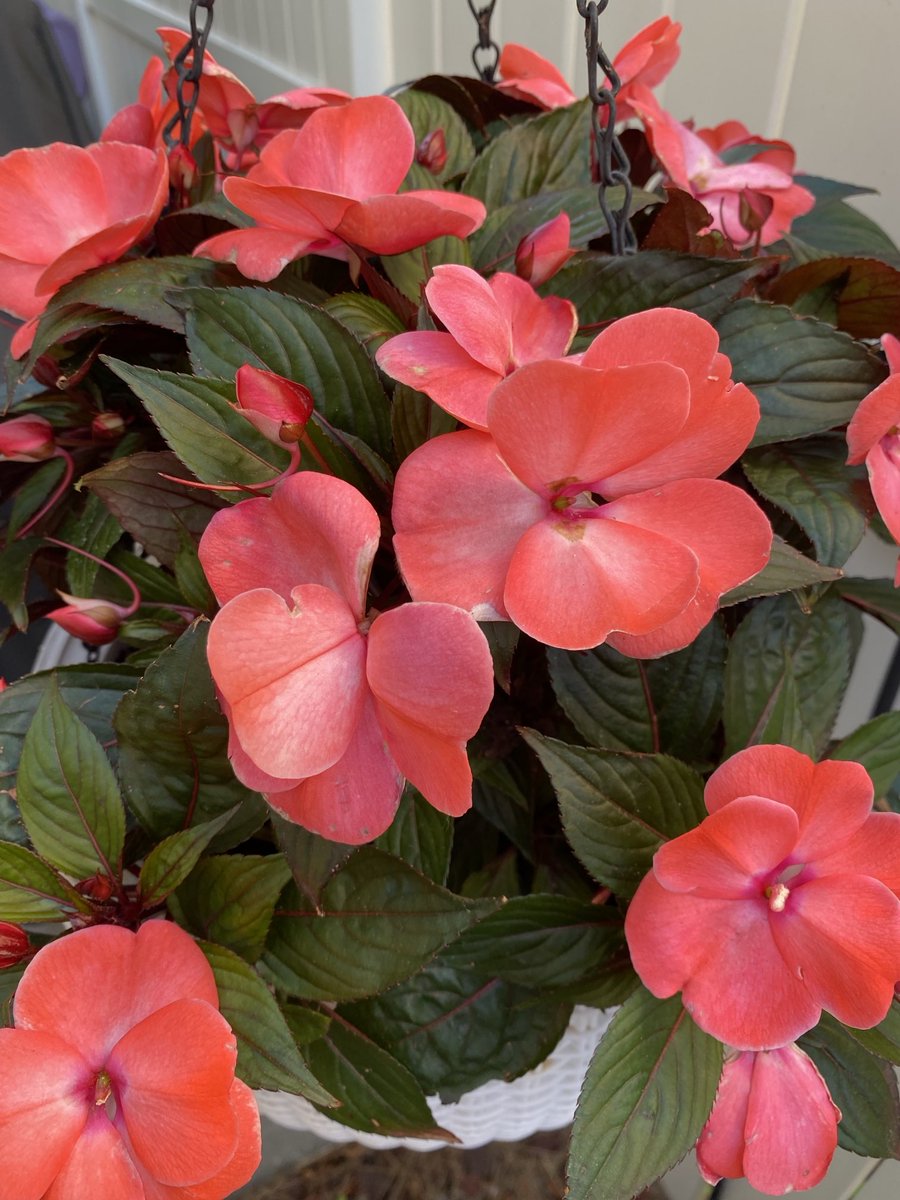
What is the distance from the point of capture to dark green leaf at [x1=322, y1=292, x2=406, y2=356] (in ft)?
1.53

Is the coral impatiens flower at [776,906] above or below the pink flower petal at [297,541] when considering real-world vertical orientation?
below

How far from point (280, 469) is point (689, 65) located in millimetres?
862

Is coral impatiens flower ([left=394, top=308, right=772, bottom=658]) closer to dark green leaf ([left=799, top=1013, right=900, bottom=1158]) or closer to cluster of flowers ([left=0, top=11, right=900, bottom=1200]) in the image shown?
cluster of flowers ([left=0, top=11, right=900, bottom=1200])

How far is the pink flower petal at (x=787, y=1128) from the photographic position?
0.41 m

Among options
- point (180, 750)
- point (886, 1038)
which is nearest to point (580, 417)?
point (180, 750)

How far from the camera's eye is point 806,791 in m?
0.39

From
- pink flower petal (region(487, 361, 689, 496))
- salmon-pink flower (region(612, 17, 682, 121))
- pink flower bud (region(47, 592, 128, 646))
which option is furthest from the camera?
salmon-pink flower (region(612, 17, 682, 121))

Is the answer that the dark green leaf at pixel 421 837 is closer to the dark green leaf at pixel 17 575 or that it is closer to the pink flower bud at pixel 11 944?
the pink flower bud at pixel 11 944

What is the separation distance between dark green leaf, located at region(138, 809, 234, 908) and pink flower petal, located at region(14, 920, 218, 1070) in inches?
1.6

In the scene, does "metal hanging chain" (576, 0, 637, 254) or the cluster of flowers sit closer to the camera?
the cluster of flowers

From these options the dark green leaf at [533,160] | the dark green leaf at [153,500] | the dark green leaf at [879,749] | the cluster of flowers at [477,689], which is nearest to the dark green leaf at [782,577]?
the cluster of flowers at [477,689]

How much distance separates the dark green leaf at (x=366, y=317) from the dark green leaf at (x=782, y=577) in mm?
222

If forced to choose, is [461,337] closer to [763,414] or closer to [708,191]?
[763,414]

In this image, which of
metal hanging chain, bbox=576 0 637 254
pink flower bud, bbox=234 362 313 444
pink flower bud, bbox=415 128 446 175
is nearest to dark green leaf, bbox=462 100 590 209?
pink flower bud, bbox=415 128 446 175
